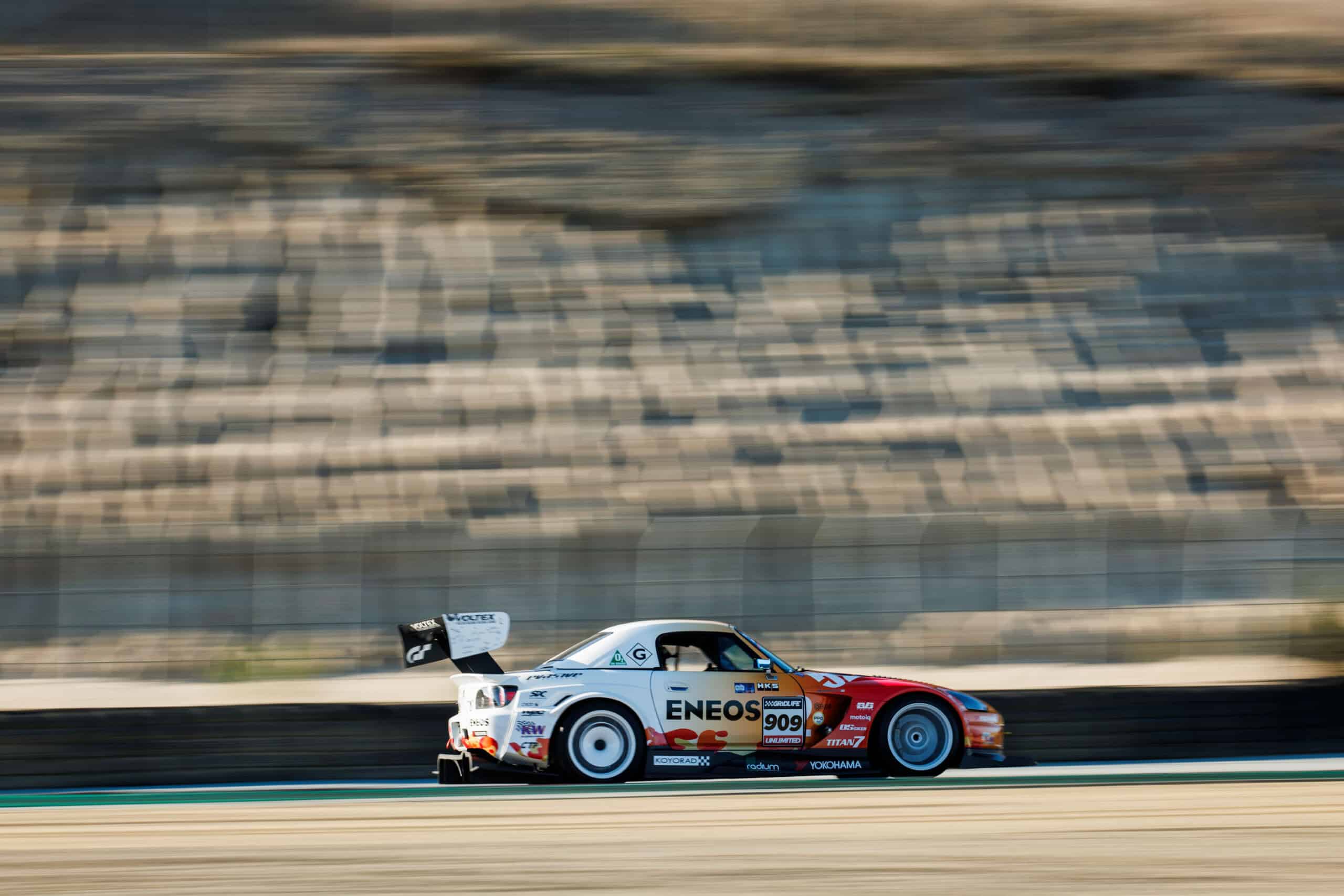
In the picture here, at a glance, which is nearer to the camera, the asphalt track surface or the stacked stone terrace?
the asphalt track surface

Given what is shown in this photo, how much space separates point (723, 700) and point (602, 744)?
71cm

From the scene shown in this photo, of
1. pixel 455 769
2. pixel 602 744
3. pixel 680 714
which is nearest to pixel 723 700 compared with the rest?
pixel 680 714

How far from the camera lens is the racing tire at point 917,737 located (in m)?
8.34

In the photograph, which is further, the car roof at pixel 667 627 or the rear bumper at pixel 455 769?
the car roof at pixel 667 627

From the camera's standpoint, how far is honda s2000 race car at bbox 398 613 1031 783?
7.95m

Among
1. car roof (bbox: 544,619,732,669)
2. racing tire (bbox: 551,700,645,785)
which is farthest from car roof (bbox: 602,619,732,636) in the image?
racing tire (bbox: 551,700,645,785)

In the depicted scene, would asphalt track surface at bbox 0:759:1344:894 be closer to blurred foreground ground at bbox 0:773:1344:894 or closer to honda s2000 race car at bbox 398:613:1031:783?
blurred foreground ground at bbox 0:773:1344:894

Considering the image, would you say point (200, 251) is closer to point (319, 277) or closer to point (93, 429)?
point (319, 277)

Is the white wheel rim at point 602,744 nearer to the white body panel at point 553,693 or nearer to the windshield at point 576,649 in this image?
the white body panel at point 553,693

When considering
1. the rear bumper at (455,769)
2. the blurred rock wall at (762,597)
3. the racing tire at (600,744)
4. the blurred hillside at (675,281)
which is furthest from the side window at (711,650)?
the blurred hillside at (675,281)

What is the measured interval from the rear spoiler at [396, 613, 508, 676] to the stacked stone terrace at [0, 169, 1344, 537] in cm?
912

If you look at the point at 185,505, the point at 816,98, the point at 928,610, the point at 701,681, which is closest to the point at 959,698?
the point at 701,681

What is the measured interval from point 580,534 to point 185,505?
189 inches

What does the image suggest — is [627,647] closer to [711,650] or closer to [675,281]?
[711,650]
